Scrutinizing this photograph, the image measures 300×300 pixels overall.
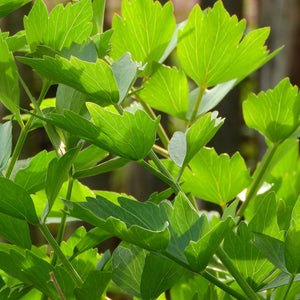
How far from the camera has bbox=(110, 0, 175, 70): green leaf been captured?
0.97 ft

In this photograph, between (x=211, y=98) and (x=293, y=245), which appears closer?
(x=293, y=245)

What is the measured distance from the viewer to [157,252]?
220mm

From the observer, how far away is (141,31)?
0.30 m

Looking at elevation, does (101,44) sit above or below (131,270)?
above

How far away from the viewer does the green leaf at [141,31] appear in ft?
0.97

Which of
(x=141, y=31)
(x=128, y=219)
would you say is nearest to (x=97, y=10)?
(x=141, y=31)

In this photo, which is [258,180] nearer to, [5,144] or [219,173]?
[219,173]

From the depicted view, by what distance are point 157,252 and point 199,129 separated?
6 centimetres

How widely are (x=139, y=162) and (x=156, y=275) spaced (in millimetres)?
53

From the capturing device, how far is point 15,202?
229 mm

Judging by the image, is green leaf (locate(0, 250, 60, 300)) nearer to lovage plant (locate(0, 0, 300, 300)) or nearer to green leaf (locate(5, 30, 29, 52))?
lovage plant (locate(0, 0, 300, 300))

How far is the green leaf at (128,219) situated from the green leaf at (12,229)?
0.15 feet

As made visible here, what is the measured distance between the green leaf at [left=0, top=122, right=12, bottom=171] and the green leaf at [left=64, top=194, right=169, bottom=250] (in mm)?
51

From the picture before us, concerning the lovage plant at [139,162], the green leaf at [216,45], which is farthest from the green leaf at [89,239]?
the green leaf at [216,45]
